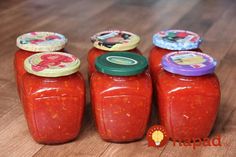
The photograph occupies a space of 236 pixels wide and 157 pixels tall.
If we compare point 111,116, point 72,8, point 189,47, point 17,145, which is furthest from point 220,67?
point 72,8

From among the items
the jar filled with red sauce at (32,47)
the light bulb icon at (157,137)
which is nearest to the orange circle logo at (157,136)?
the light bulb icon at (157,137)

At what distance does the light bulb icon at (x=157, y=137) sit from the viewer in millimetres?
1063

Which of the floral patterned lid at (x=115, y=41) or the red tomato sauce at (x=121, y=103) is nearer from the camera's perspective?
the red tomato sauce at (x=121, y=103)

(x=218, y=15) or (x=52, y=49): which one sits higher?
(x=52, y=49)

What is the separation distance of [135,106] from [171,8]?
1.26 m

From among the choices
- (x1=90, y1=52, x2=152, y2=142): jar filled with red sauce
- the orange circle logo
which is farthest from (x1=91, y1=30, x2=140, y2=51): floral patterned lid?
the orange circle logo

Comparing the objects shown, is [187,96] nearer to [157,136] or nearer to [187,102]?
[187,102]

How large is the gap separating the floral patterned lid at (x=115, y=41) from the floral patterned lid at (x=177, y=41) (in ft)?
0.20

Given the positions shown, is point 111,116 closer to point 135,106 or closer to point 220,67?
point 135,106

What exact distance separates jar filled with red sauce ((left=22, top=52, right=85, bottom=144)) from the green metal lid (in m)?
0.06

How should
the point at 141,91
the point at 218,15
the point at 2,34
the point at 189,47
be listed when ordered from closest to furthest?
1. the point at 141,91
2. the point at 189,47
3. the point at 2,34
4. the point at 218,15

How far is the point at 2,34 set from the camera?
1.78 m

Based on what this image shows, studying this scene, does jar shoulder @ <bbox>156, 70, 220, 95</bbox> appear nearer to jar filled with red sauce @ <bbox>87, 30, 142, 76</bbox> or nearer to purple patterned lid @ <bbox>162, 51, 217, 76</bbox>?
purple patterned lid @ <bbox>162, 51, 217, 76</bbox>

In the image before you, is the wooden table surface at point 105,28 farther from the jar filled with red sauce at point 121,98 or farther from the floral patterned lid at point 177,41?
the floral patterned lid at point 177,41
